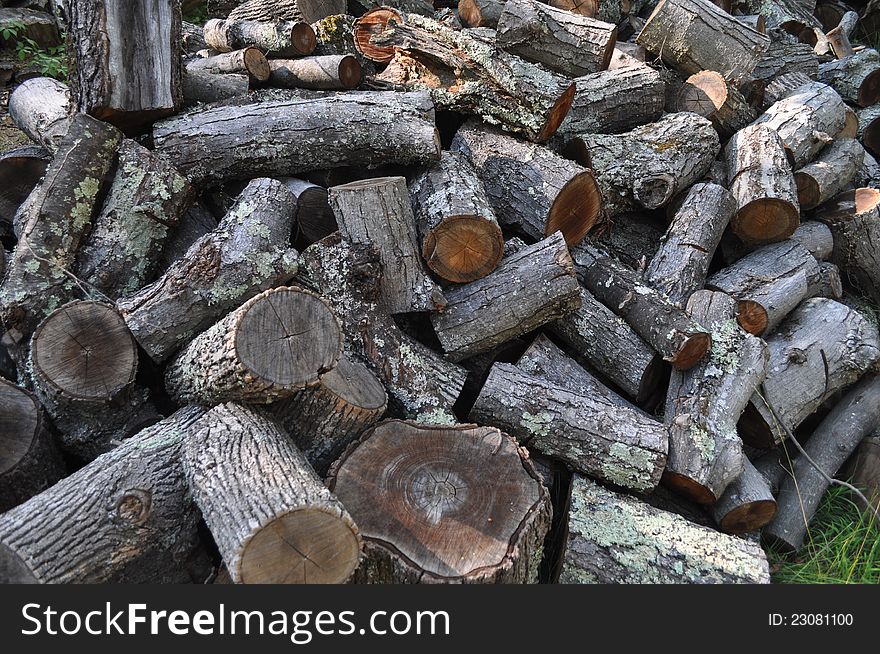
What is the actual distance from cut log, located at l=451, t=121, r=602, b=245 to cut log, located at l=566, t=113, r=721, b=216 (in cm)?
29

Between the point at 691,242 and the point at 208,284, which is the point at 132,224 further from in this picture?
the point at 691,242

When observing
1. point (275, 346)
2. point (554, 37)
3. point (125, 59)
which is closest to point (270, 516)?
point (275, 346)

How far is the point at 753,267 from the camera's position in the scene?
149 inches

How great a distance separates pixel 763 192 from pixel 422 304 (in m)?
2.09

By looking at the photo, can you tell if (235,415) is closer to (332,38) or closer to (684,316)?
(684,316)

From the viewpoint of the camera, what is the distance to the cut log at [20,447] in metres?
2.42

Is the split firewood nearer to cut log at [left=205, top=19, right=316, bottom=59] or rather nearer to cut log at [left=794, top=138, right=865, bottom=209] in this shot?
cut log at [left=794, top=138, right=865, bottom=209]

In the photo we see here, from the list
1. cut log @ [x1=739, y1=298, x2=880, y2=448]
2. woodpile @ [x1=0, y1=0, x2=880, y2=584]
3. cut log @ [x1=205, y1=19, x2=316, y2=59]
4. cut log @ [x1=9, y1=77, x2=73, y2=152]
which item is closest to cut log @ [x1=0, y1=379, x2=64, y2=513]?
woodpile @ [x1=0, y1=0, x2=880, y2=584]

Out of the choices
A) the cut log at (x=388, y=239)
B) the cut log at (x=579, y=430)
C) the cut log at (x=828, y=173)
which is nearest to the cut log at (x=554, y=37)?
the cut log at (x=828, y=173)

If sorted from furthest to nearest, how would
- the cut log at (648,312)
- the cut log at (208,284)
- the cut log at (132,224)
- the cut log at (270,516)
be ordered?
the cut log at (648,312) < the cut log at (132,224) < the cut log at (208,284) < the cut log at (270,516)

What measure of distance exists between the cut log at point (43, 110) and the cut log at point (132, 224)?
19.0 inches

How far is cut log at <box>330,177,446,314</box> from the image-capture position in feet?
9.95

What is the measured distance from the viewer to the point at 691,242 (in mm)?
3680

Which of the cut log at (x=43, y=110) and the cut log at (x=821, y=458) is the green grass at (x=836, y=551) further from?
the cut log at (x=43, y=110)
